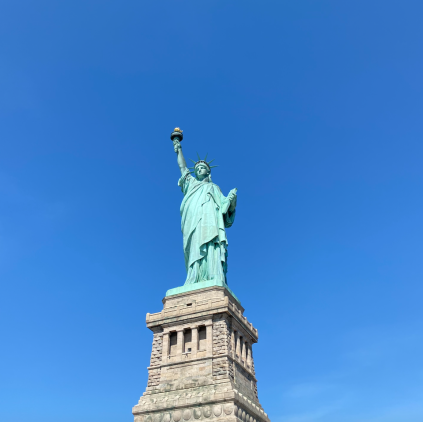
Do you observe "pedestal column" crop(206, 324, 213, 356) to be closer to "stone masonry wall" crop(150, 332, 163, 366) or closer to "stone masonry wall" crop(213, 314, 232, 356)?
"stone masonry wall" crop(213, 314, 232, 356)

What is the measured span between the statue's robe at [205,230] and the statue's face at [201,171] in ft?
2.30

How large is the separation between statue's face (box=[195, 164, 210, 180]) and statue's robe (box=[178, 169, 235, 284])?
70cm

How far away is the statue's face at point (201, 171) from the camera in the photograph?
111 feet

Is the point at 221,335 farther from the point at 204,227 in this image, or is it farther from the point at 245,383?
the point at 204,227

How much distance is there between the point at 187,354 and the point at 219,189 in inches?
482

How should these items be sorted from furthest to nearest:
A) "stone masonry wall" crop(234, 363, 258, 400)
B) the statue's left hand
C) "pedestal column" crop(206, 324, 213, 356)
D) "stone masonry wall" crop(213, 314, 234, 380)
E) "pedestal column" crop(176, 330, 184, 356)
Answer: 1. the statue's left hand
2. "pedestal column" crop(176, 330, 184, 356)
3. "stone masonry wall" crop(234, 363, 258, 400)
4. "pedestal column" crop(206, 324, 213, 356)
5. "stone masonry wall" crop(213, 314, 234, 380)

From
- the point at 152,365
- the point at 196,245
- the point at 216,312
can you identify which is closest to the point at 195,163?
the point at 196,245

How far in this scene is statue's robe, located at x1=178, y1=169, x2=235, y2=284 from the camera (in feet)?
94.4

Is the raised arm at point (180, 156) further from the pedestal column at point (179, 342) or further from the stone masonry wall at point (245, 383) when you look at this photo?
the stone masonry wall at point (245, 383)

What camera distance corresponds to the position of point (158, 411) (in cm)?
2339

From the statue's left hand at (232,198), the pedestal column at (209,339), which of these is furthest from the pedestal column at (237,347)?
the statue's left hand at (232,198)

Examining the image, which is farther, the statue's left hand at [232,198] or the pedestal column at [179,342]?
the statue's left hand at [232,198]

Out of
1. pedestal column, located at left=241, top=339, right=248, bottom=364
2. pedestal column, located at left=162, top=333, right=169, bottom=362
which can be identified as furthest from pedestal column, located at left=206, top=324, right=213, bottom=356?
pedestal column, located at left=241, top=339, right=248, bottom=364

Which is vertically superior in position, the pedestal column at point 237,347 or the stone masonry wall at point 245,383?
the pedestal column at point 237,347
